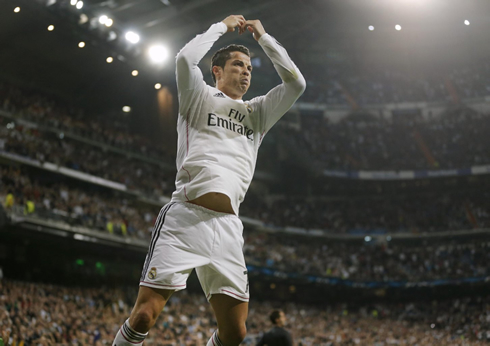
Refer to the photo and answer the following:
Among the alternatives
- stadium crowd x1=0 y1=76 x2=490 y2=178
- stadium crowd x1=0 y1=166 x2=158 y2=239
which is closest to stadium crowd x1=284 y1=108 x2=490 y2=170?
stadium crowd x1=0 y1=76 x2=490 y2=178

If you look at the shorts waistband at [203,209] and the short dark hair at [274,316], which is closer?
the shorts waistband at [203,209]

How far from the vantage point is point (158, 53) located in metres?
23.7

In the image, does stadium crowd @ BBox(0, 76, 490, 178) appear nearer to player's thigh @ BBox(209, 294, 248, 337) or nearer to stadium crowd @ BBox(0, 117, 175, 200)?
stadium crowd @ BBox(0, 117, 175, 200)

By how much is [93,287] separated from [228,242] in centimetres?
2145

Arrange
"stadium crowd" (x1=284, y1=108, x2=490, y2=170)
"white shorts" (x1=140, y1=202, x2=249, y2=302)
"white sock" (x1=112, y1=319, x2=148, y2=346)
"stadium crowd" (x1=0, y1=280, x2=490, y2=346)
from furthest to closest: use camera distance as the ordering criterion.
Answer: "stadium crowd" (x1=284, y1=108, x2=490, y2=170)
"stadium crowd" (x1=0, y1=280, x2=490, y2=346)
"white shorts" (x1=140, y1=202, x2=249, y2=302)
"white sock" (x1=112, y1=319, x2=148, y2=346)

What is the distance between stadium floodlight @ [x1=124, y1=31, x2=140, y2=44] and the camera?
22.3 metres

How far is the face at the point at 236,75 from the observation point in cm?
383

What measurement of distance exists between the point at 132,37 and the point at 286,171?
16786 millimetres

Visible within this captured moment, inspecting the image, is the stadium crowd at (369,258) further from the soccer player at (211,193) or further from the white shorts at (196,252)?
the white shorts at (196,252)

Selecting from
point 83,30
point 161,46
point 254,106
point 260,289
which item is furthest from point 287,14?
point 254,106

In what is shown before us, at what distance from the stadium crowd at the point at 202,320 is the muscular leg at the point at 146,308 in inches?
412

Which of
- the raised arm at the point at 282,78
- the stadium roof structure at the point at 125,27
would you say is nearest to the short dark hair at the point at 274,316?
the raised arm at the point at 282,78

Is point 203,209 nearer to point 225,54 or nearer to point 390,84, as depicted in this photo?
point 225,54

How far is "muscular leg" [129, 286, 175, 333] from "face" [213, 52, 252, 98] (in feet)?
5.17
